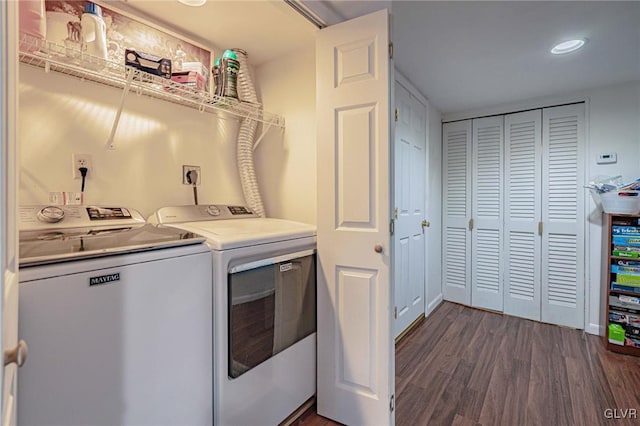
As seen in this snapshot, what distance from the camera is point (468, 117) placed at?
3.38 meters

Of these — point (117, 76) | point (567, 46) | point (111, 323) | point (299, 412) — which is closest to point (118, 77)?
point (117, 76)

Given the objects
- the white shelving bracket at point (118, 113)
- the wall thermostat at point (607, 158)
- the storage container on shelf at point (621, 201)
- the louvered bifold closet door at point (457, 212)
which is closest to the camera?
the white shelving bracket at point (118, 113)

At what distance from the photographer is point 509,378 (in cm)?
206

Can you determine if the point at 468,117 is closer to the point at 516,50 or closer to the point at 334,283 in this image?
the point at 516,50

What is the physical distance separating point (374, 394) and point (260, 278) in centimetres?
84

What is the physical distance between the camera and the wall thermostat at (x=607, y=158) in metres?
2.64

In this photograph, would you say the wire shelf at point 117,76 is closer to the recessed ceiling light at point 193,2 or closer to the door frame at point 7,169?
the recessed ceiling light at point 193,2

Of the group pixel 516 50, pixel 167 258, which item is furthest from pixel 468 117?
pixel 167 258

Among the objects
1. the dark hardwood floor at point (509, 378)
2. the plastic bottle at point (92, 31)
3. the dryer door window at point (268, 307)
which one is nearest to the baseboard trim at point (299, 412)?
the dark hardwood floor at point (509, 378)

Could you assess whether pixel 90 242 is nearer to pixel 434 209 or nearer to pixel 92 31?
pixel 92 31

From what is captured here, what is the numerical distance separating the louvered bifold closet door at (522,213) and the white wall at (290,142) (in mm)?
2342

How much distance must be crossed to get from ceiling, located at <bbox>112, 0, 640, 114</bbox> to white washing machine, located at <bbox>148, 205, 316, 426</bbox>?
1095 millimetres

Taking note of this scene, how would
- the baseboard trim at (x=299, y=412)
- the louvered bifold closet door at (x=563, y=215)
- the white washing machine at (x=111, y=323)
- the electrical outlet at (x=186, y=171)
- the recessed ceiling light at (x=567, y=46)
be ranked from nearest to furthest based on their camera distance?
1. the white washing machine at (x=111, y=323)
2. the baseboard trim at (x=299, y=412)
3. the electrical outlet at (x=186, y=171)
4. the recessed ceiling light at (x=567, y=46)
5. the louvered bifold closet door at (x=563, y=215)

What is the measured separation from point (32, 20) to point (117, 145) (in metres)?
0.57
